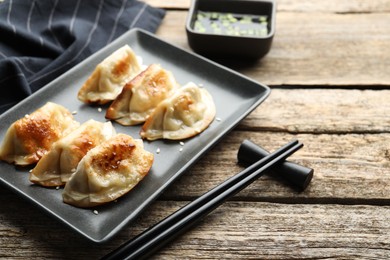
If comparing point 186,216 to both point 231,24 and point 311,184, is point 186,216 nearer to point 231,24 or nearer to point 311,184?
point 311,184

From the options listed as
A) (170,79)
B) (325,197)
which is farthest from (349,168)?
(170,79)

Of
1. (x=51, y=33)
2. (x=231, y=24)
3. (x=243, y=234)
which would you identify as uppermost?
(x=231, y=24)

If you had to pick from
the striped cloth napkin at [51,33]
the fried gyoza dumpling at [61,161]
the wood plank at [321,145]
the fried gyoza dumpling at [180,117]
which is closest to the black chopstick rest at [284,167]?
the wood plank at [321,145]

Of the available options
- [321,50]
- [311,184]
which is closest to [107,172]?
[311,184]

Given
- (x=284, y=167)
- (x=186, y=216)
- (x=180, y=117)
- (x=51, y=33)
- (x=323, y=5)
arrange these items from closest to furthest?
(x=186, y=216)
(x=284, y=167)
(x=180, y=117)
(x=51, y=33)
(x=323, y=5)

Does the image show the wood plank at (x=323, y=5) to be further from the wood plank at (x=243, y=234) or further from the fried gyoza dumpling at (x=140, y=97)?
the wood plank at (x=243, y=234)

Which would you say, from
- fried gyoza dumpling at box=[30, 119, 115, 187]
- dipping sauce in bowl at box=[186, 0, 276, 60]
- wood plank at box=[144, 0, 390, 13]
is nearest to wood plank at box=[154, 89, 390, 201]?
dipping sauce in bowl at box=[186, 0, 276, 60]
